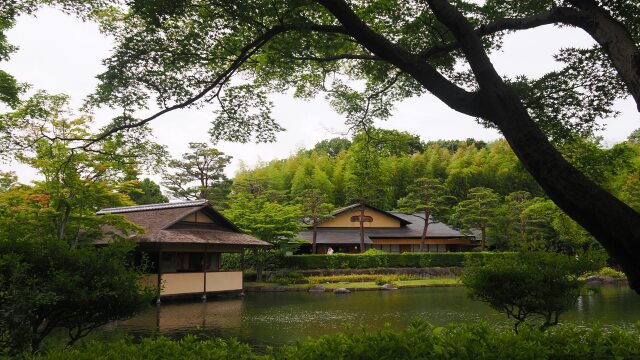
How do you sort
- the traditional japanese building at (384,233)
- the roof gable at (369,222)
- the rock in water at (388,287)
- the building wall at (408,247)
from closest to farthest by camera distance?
the rock in water at (388,287)
the traditional japanese building at (384,233)
the building wall at (408,247)
the roof gable at (369,222)

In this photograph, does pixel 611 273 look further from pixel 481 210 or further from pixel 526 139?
pixel 526 139

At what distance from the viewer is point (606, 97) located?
17.3 ft

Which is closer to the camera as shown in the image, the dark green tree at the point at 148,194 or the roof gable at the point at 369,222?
the roof gable at the point at 369,222

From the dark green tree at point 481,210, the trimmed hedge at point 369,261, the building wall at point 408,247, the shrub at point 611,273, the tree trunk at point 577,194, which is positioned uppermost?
the dark green tree at point 481,210

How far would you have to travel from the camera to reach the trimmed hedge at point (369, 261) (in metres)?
26.2

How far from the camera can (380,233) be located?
34.8 metres

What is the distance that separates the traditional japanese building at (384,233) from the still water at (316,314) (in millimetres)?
14361

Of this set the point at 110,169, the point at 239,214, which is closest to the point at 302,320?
the point at 110,169

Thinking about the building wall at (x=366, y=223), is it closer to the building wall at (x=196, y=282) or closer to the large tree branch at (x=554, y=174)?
the building wall at (x=196, y=282)

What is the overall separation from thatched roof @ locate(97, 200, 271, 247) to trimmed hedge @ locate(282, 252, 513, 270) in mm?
6107

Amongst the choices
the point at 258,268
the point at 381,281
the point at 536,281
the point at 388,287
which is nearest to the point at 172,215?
the point at 258,268

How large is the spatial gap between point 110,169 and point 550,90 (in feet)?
36.7

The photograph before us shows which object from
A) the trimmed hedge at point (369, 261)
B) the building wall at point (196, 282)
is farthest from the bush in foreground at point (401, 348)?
the trimmed hedge at point (369, 261)

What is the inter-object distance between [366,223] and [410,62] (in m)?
32.5
